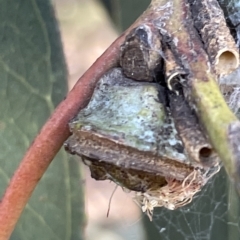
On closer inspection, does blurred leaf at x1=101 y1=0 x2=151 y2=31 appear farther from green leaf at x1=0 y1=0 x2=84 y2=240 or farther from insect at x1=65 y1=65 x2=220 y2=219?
insect at x1=65 y1=65 x2=220 y2=219

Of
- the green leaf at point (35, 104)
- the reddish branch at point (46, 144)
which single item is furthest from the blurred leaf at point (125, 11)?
the reddish branch at point (46, 144)

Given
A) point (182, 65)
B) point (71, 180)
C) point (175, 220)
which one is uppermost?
point (182, 65)

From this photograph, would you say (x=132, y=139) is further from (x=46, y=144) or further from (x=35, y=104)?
(x=35, y=104)

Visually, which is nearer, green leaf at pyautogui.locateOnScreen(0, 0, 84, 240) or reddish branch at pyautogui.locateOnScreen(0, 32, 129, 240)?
reddish branch at pyautogui.locateOnScreen(0, 32, 129, 240)

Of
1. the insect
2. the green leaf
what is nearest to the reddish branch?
the insect

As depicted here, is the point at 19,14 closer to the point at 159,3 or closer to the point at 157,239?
the point at 159,3

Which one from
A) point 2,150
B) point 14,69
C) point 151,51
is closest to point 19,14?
point 14,69

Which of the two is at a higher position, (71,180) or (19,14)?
(19,14)
